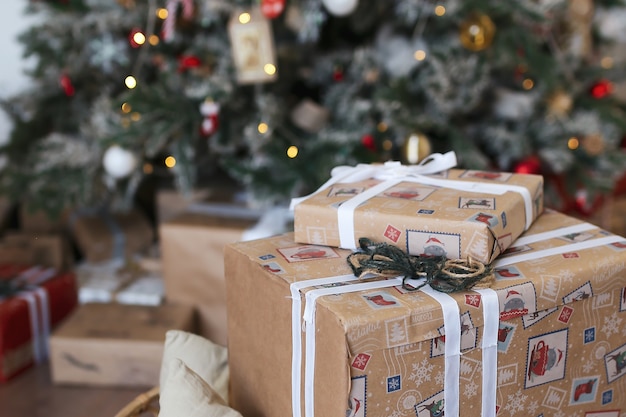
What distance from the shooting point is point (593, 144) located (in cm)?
186

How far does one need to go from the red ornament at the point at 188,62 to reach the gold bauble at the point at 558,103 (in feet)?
3.10

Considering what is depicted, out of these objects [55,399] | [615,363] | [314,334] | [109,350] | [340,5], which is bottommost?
[55,399]

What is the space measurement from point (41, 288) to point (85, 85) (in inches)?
23.5

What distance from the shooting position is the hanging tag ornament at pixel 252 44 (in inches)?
61.7

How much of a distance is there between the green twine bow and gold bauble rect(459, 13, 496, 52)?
95 centimetres

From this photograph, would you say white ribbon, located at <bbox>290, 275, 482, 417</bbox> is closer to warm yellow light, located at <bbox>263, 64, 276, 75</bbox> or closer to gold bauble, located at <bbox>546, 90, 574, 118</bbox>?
warm yellow light, located at <bbox>263, 64, 276, 75</bbox>

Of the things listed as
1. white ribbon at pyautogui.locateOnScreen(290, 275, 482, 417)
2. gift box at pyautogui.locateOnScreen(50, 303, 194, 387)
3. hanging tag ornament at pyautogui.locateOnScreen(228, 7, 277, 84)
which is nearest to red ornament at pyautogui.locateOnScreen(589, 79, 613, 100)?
hanging tag ornament at pyautogui.locateOnScreen(228, 7, 277, 84)

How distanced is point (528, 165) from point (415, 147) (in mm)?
413

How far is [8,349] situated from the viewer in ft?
5.27

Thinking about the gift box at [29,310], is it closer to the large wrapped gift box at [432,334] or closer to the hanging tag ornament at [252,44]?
the hanging tag ornament at [252,44]

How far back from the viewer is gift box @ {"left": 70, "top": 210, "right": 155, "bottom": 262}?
2004mm

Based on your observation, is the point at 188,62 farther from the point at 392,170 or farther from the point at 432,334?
the point at 432,334

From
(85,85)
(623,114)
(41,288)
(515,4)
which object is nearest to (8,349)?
(41,288)

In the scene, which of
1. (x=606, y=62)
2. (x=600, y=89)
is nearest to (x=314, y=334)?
(x=600, y=89)
